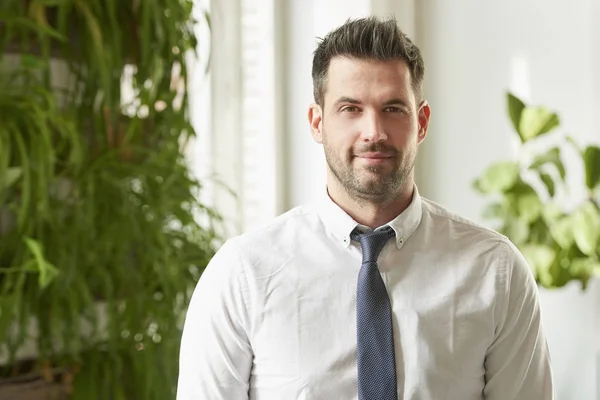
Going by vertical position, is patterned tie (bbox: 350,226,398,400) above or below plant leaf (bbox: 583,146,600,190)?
below

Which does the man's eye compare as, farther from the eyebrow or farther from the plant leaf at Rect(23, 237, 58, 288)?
the plant leaf at Rect(23, 237, 58, 288)

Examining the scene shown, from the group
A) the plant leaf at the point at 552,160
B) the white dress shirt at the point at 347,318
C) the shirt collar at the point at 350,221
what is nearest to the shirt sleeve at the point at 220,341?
the white dress shirt at the point at 347,318

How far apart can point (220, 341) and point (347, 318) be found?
21 centimetres

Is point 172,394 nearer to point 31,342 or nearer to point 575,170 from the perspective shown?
point 31,342

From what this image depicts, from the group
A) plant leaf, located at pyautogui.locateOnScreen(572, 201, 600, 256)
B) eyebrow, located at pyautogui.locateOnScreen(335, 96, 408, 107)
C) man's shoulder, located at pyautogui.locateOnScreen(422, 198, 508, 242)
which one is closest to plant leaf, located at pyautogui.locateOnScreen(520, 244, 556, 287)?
plant leaf, located at pyautogui.locateOnScreen(572, 201, 600, 256)

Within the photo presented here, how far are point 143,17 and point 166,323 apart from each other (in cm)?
62

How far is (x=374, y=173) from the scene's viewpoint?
1434mm

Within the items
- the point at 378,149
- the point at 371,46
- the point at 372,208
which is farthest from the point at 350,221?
the point at 371,46

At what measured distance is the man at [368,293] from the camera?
1.44 meters

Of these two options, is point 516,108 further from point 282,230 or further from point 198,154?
point 282,230

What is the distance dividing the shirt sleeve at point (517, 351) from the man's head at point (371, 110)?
25cm

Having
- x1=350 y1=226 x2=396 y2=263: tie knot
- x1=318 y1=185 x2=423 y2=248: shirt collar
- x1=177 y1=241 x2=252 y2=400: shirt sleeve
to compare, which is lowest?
x1=177 y1=241 x2=252 y2=400: shirt sleeve

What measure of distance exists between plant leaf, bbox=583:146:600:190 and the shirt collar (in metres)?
1.06

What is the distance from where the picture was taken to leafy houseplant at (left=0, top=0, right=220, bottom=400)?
1.68m
